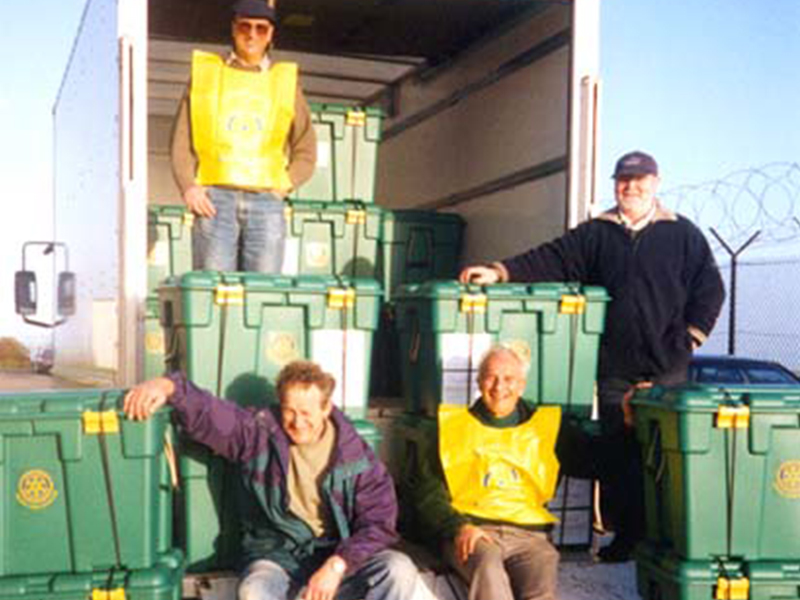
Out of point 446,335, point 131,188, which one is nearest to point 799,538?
point 446,335

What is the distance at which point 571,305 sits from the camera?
14.9 ft

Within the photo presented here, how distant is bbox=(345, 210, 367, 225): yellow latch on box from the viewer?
224 inches

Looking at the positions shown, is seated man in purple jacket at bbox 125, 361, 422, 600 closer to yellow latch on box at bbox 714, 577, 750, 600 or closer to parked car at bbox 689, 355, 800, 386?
yellow latch on box at bbox 714, 577, 750, 600

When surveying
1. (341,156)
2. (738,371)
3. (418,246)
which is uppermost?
(341,156)

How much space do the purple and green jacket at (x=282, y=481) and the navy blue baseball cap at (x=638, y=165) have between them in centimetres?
181

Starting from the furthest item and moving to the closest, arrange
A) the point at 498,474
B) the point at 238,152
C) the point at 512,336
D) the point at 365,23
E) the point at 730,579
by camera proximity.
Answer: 1. the point at 365,23
2. the point at 238,152
3. the point at 512,336
4. the point at 498,474
5. the point at 730,579

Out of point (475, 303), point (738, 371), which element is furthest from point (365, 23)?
point (738, 371)

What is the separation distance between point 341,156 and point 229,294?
1984mm

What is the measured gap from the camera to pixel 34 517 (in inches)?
134

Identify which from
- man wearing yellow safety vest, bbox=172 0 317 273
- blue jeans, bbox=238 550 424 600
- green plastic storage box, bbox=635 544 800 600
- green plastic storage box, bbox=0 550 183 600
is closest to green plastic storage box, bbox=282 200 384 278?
man wearing yellow safety vest, bbox=172 0 317 273

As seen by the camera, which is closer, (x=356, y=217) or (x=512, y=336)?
(x=512, y=336)

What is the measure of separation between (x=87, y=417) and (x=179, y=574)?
2.27 ft

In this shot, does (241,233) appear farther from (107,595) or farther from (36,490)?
(107,595)

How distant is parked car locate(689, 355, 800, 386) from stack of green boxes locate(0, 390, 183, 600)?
7.11 metres
